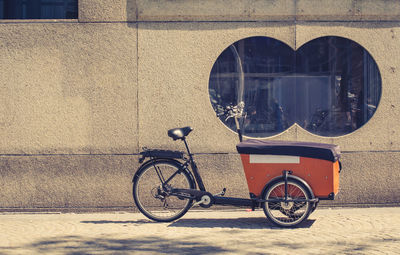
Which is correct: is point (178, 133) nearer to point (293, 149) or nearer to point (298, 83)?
point (293, 149)

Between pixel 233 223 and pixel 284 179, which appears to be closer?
pixel 284 179

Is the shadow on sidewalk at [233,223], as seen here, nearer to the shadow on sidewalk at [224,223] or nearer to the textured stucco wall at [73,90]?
the shadow on sidewalk at [224,223]

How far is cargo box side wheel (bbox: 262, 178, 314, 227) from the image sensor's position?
719 centimetres

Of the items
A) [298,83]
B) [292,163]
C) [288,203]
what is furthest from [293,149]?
[298,83]

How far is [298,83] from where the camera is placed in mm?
8797

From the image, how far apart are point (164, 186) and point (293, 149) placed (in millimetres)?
1710

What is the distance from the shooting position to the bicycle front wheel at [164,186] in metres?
7.61

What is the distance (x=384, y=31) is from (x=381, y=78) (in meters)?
0.67

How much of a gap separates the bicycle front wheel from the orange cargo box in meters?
0.83

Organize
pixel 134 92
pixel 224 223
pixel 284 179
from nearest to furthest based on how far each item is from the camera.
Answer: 1. pixel 284 179
2. pixel 224 223
3. pixel 134 92

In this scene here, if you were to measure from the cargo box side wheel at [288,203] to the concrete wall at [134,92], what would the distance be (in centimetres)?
135

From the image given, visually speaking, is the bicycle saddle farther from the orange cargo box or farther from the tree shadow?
the tree shadow

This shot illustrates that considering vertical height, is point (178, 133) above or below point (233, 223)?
above

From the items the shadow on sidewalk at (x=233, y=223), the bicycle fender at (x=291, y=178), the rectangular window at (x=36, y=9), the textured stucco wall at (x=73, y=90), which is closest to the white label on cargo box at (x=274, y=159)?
the bicycle fender at (x=291, y=178)
